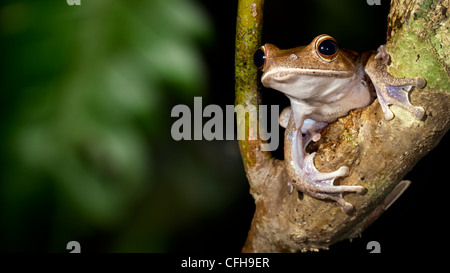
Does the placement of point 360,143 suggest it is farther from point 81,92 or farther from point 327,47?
point 81,92

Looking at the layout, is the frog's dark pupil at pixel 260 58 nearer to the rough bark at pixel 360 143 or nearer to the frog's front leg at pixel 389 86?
A: the rough bark at pixel 360 143

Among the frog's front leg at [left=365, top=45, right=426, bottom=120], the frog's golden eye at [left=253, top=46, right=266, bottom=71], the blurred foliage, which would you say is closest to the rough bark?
the frog's front leg at [left=365, top=45, right=426, bottom=120]

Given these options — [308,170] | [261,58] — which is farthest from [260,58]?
[308,170]

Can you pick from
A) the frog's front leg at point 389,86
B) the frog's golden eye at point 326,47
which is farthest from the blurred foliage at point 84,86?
the frog's front leg at point 389,86

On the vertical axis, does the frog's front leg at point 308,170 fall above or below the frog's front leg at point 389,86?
below

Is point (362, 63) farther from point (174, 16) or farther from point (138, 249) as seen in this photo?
point (138, 249)

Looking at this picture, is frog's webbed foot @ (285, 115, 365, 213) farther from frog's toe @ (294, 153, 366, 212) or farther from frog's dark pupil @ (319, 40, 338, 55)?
frog's dark pupil @ (319, 40, 338, 55)
